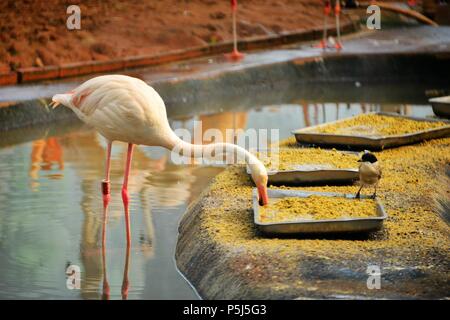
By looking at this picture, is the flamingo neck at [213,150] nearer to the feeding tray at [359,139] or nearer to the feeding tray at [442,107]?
the feeding tray at [359,139]

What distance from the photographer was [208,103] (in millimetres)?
14922

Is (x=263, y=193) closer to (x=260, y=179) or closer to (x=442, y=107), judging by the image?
(x=260, y=179)

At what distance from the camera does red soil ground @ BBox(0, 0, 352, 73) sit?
613 inches

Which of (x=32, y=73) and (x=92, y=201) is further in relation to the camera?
(x=32, y=73)

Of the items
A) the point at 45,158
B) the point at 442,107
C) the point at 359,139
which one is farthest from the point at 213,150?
the point at 442,107

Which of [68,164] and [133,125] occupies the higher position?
[133,125]

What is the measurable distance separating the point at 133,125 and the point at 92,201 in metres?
1.47

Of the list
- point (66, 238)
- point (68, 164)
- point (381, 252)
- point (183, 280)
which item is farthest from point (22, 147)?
point (381, 252)

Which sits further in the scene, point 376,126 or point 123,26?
point 123,26

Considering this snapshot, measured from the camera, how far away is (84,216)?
29.1ft

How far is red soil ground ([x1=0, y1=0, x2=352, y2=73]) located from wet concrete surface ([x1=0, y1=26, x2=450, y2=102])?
2.45ft

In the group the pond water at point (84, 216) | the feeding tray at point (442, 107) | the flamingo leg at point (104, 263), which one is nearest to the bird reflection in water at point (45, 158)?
the pond water at point (84, 216)

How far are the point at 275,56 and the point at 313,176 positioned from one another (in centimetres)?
899
